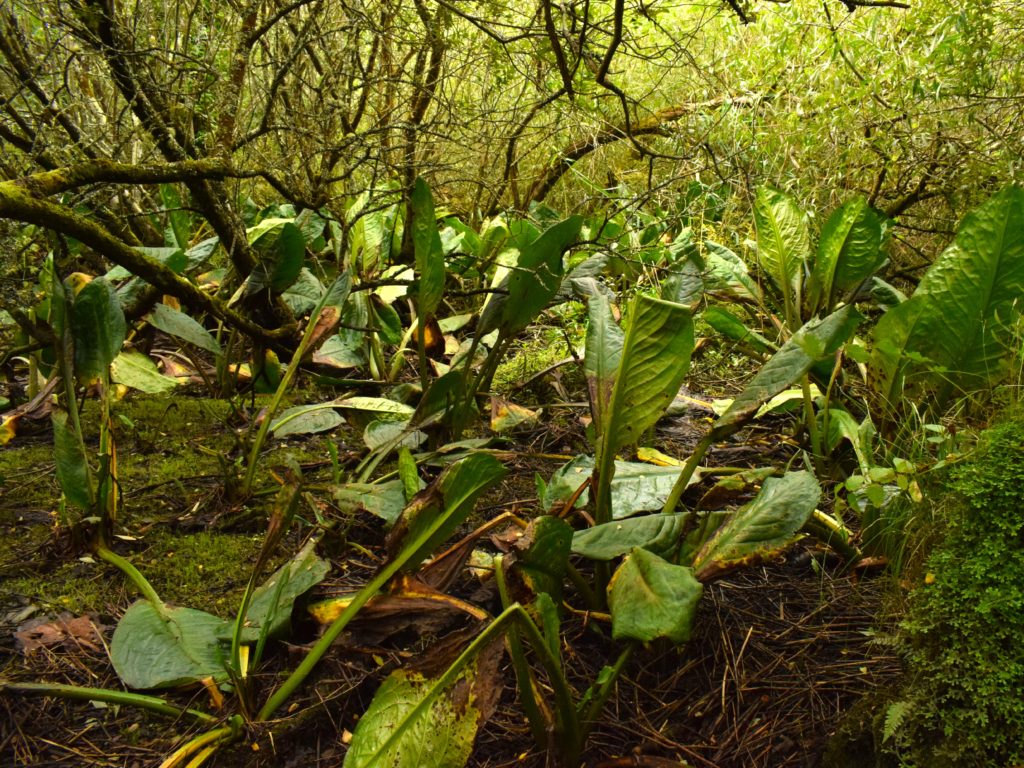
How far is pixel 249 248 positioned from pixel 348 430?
0.74 meters

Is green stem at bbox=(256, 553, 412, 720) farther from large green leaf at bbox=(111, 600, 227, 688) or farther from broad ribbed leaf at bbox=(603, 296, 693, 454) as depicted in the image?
broad ribbed leaf at bbox=(603, 296, 693, 454)

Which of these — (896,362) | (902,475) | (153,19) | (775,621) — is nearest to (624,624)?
(775,621)

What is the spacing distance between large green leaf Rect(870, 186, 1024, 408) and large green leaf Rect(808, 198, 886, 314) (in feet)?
1.55

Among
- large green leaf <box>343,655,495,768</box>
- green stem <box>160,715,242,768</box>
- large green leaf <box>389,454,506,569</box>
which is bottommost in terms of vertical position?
green stem <box>160,715,242,768</box>

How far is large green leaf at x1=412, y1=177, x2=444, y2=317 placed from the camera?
2.07 metres

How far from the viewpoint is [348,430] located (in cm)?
271

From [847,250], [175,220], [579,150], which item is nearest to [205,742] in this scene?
[847,250]

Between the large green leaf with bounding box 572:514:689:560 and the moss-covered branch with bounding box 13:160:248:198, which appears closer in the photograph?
the large green leaf with bounding box 572:514:689:560

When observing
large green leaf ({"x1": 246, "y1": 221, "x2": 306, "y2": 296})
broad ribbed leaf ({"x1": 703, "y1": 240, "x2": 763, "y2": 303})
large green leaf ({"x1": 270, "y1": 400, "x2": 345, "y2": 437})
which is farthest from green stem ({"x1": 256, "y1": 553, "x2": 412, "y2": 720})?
broad ribbed leaf ({"x1": 703, "y1": 240, "x2": 763, "y2": 303})

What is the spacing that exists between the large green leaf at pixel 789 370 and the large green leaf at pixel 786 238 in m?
1.34

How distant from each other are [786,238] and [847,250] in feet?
0.98

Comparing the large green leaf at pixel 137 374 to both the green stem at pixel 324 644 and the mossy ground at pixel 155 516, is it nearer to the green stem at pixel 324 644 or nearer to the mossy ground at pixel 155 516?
the mossy ground at pixel 155 516

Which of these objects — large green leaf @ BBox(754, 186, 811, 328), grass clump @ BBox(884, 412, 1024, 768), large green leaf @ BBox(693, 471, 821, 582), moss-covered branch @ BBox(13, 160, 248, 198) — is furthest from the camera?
large green leaf @ BBox(754, 186, 811, 328)

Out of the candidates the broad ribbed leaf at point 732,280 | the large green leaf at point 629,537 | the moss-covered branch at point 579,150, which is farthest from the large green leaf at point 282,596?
the moss-covered branch at point 579,150
